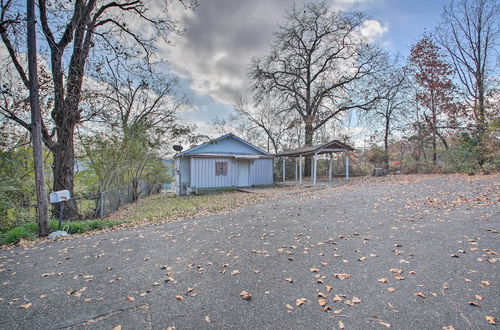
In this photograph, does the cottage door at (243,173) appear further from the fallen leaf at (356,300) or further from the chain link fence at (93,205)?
the fallen leaf at (356,300)

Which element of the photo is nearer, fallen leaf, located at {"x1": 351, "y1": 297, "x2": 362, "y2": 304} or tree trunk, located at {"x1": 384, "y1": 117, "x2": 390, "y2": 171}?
fallen leaf, located at {"x1": 351, "y1": 297, "x2": 362, "y2": 304}

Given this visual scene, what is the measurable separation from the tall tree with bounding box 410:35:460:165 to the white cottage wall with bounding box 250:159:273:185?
11370mm

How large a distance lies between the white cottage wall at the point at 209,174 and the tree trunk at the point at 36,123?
387 inches

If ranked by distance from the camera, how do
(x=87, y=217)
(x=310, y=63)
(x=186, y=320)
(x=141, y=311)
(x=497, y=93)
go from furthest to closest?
(x=310, y=63) → (x=497, y=93) → (x=87, y=217) → (x=141, y=311) → (x=186, y=320)

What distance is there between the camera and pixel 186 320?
2350mm

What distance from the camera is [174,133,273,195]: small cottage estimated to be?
15.5m

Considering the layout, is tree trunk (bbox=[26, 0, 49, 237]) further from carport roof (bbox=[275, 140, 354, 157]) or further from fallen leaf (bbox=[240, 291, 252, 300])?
carport roof (bbox=[275, 140, 354, 157])

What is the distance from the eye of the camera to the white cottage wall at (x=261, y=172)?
17.9 metres

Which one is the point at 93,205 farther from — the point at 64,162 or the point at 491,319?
the point at 491,319

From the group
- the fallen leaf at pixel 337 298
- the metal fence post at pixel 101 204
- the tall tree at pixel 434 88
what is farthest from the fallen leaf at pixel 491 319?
the tall tree at pixel 434 88

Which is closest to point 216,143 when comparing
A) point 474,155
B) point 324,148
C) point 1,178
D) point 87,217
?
point 324,148

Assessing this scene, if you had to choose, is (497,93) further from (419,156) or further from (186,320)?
(186,320)

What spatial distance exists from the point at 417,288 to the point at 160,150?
51.3ft

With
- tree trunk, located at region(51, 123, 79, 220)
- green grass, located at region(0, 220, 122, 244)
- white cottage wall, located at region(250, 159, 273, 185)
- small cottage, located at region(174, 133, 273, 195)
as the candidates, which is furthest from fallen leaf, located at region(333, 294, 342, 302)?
white cottage wall, located at region(250, 159, 273, 185)
